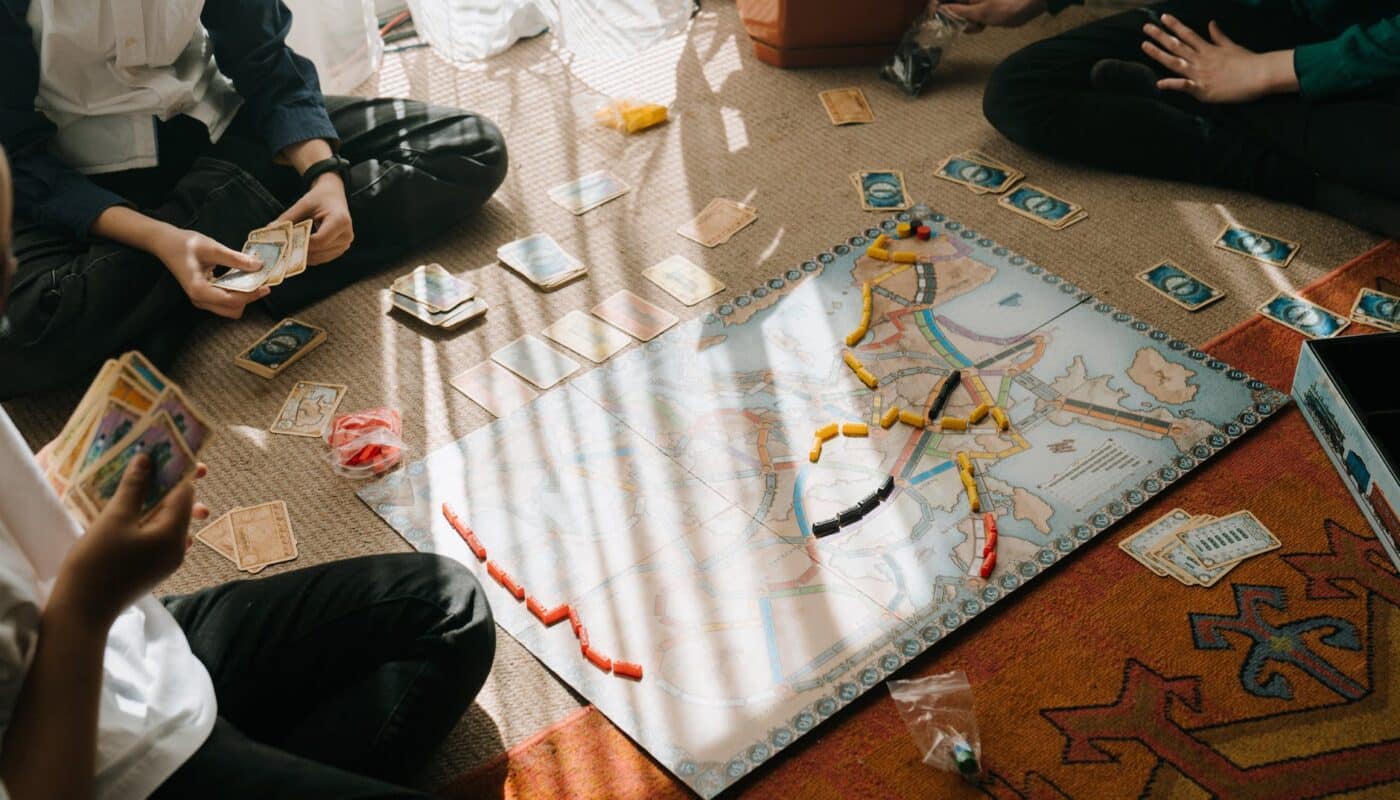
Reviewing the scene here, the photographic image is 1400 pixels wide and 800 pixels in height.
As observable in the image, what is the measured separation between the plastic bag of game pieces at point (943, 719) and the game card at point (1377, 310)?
1.13 meters

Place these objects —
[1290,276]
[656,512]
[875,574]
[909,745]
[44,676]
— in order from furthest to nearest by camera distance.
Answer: [1290,276] → [656,512] → [875,574] → [909,745] → [44,676]

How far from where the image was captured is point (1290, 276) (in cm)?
228

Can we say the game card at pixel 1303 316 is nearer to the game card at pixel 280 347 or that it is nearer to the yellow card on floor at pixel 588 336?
the yellow card on floor at pixel 588 336

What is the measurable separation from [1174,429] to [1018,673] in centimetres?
57

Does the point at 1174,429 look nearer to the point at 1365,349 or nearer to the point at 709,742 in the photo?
the point at 1365,349

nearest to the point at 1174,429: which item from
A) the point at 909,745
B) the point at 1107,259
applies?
the point at 1107,259

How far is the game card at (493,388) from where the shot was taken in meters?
2.08

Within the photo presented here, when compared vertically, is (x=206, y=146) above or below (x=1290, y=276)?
above

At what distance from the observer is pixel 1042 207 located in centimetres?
248

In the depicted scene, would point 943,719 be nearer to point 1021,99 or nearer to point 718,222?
point 718,222

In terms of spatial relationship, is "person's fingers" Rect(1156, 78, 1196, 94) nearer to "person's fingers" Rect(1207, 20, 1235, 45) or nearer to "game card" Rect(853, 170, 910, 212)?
"person's fingers" Rect(1207, 20, 1235, 45)

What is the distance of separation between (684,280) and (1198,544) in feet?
3.42

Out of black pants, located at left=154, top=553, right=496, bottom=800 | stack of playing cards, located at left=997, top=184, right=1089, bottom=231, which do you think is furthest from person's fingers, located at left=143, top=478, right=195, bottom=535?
stack of playing cards, located at left=997, top=184, right=1089, bottom=231

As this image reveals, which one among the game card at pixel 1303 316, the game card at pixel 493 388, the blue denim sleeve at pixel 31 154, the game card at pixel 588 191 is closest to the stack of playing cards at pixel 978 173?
the game card at pixel 1303 316
